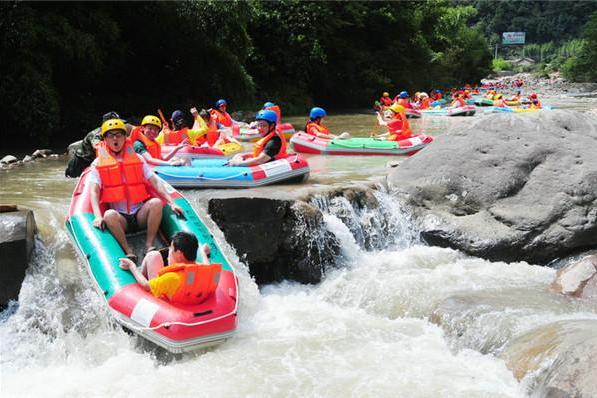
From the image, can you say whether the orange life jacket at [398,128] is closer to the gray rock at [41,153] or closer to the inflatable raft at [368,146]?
the inflatable raft at [368,146]

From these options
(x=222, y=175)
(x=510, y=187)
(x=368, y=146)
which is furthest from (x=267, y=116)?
(x=368, y=146)

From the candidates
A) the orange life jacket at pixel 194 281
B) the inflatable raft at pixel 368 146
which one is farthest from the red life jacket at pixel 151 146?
Result: the inflatable raft at pixel 368 146

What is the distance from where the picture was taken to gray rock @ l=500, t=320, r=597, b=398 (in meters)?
4.01

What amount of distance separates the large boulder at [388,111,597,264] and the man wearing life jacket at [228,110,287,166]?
1586 millimetres

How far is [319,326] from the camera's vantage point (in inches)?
228

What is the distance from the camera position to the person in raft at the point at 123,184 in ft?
20.3

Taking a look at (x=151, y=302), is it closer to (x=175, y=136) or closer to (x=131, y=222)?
(x=131, y=222)

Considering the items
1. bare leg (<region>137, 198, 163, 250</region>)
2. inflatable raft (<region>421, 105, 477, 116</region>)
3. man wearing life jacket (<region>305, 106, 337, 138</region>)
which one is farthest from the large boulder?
inflatable raft (<region>421, 105, 477, 116</region>)

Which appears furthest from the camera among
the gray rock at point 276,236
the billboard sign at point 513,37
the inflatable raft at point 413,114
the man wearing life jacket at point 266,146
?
the billboard sign at point 513,37

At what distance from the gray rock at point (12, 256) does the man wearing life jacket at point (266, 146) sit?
9.89ft

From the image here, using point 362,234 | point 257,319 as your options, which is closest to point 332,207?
point 362,234

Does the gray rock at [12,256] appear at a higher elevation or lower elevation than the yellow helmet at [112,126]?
lower

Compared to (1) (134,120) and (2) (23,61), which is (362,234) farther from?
(1) (134,120)

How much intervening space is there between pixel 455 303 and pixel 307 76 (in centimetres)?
2124
